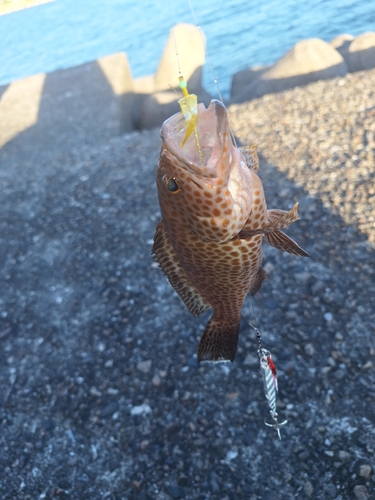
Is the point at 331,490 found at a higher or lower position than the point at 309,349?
lower

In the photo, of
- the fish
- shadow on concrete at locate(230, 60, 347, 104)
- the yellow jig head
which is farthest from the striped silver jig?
shadow on concrete at locate(230, 60, 347, 104)

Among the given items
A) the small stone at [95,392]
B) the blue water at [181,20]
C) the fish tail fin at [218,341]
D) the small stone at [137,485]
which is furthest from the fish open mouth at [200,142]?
the blue water at [181,20]

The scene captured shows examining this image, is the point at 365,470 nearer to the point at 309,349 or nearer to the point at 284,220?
the point at 309,349

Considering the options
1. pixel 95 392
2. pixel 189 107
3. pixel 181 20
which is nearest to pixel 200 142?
pixel 189 107

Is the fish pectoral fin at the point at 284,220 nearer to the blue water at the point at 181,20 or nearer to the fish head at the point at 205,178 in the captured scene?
the fish head at the point at 205,178

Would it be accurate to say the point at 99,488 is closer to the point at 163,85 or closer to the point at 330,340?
the point at 330,340

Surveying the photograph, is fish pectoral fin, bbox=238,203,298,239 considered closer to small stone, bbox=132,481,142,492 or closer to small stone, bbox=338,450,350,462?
small stone, bbox=338,450,350,462

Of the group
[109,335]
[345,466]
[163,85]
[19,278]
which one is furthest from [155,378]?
[163,85]

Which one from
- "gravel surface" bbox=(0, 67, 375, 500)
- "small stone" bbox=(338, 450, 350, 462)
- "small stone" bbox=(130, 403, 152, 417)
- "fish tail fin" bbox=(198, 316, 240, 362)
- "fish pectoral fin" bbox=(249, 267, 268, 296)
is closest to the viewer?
"fish pectoral fin" bbox=(249, 267, 268, 296)
